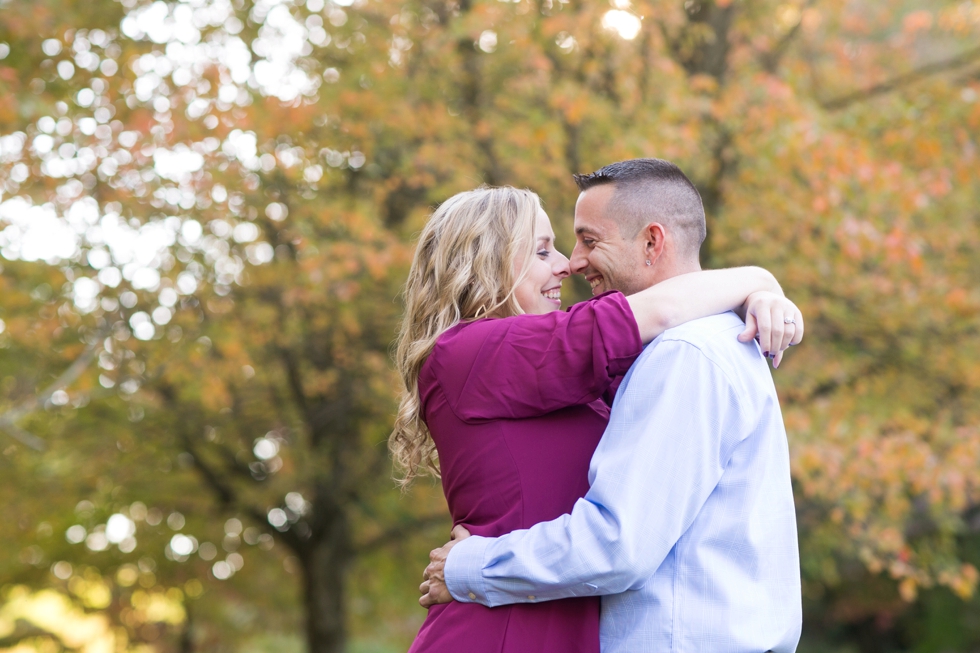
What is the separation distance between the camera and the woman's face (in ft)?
8.41

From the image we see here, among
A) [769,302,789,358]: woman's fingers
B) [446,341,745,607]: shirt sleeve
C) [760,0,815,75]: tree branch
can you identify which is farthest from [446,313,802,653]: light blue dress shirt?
[760,0,815,75]: tree branch

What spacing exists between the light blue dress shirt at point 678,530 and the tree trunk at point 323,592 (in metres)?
9.06

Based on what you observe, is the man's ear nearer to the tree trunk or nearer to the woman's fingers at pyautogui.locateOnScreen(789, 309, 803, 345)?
the woman's fingers at pyautogui.locateOnScreen(789, 309, 803, 345)

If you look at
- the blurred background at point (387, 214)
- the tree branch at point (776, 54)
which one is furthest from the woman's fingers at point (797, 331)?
the tree branch at point (776, 54)

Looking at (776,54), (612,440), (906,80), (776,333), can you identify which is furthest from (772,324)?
(776,54)

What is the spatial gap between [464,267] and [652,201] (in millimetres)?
539

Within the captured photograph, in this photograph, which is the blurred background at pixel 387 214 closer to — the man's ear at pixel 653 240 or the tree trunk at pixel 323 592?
the tree trunk at pixel 323 592

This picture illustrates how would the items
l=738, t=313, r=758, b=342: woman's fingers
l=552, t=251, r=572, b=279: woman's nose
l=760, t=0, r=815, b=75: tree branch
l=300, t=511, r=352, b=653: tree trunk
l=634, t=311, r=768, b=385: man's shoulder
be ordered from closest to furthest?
l=634, t=311, r=768, b=385: man's shoulder < l=738, t=313, r=758, b=342: woman's fingers < l=552, t=251, r=572, b=279: woman's nose < l=760, t=0, r=815, b=75: tree branch < l=300, t=511, r=352, b=653: tree trunk

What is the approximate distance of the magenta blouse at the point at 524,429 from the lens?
219 cm

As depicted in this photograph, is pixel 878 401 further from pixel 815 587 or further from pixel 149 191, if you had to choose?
pixel 815 587

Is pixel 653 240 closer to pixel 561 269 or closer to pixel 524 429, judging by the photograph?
pixel 561 269

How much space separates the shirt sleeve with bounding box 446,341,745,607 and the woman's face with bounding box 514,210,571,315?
500mm

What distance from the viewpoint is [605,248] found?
2531 millimetres

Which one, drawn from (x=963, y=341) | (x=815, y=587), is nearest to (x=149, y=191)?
(x=963, y=341)
